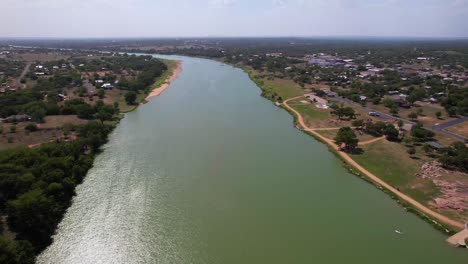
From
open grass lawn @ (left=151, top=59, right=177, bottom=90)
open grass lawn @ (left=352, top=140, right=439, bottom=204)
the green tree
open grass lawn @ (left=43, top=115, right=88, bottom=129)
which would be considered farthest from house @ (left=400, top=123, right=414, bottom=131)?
open grass lawn @ (left=151, top=59, right=177, bottom=90)

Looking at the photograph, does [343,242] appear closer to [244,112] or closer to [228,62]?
[244,112]

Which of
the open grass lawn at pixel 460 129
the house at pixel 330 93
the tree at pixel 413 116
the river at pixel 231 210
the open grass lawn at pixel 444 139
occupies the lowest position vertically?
the river at pixel 231 210

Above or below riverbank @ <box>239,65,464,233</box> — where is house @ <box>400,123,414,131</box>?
above

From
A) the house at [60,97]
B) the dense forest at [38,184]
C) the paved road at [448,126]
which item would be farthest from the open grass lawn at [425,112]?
the house at [60,97]

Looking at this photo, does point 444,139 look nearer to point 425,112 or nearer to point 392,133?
point 392,133

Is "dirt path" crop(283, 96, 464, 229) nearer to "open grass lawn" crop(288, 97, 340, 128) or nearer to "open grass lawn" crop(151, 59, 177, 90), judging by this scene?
"open grass lawn" crop(288, 97, 340, 128)

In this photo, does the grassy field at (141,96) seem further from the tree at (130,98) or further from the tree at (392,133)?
the tree at (392,133)

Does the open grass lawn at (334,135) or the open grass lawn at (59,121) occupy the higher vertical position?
the open grass lawn at (59,121)

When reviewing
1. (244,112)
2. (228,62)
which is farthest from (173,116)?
(228,62)
